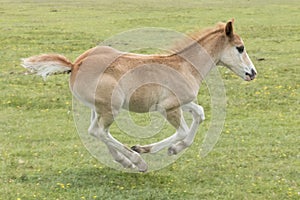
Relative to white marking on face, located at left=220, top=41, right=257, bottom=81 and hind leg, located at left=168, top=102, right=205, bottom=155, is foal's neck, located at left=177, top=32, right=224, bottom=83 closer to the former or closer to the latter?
white marking on face, located at left=220, top=41, right=257, bottom=81

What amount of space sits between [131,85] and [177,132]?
919 millimetres

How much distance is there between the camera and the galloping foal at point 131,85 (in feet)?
25.3

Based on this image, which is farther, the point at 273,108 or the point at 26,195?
the point at 273,108

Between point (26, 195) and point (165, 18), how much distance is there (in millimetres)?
23133

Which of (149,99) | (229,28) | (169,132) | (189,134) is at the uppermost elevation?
(229,28)

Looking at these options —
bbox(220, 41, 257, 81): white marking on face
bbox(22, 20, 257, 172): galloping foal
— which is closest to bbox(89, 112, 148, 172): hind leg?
bbox(22, 20, 257, 172): galloping foal

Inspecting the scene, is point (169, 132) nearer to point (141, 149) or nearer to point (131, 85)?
point (141, 149)

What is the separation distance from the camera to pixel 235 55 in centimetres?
856

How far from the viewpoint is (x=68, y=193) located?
7246 mm

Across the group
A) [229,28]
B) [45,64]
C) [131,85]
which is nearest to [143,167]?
[131,85]

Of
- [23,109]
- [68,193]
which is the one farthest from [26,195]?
[23,109]

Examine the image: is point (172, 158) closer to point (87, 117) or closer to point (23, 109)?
point (87, 117)

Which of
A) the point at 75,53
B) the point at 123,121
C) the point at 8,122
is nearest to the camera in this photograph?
the point at 123,121

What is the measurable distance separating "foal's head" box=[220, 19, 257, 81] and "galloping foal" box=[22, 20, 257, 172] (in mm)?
162
